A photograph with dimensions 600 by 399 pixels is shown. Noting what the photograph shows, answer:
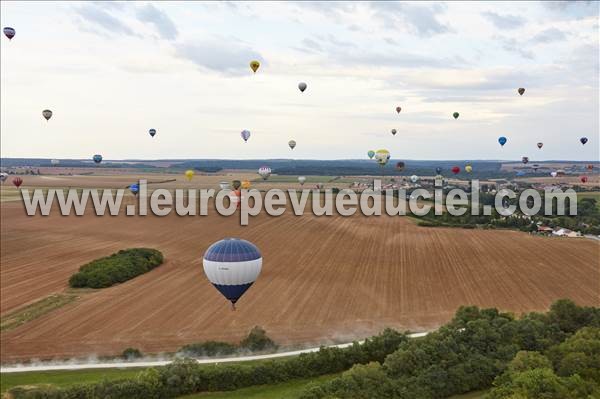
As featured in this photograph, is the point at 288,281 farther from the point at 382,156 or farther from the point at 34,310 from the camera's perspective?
the point at 382,156

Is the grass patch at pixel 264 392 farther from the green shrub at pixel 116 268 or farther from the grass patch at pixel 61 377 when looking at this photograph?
the green shrub at pixel 116 268

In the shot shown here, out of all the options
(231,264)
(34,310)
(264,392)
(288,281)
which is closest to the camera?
(264,392)

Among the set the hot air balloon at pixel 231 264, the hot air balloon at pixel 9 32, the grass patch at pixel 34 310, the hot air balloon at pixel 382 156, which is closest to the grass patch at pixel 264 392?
the hot air balloon at pixel 231 264

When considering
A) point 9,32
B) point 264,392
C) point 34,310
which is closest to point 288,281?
point 34,310

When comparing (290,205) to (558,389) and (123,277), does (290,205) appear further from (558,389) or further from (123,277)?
(558,389)

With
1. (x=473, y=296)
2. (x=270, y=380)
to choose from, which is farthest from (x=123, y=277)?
(x=473, y=296)
